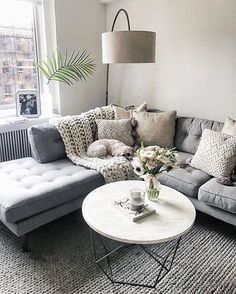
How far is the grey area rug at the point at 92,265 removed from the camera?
1693 mm

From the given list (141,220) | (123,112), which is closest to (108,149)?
(123,112)

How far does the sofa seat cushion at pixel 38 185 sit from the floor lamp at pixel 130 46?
1.01 metres

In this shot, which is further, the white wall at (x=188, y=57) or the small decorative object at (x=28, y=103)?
the small decorative object at (x=28, y=103)

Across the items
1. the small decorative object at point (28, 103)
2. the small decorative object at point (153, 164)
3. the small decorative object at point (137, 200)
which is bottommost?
the small decorative object at point (137, 200)

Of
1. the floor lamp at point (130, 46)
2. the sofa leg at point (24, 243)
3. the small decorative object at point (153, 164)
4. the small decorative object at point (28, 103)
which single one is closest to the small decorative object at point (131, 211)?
the small decorative object at point (153, 164)

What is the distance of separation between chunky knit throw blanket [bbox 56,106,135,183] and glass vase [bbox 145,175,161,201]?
2.13ft

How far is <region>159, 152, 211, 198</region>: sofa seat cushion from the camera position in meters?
2.24

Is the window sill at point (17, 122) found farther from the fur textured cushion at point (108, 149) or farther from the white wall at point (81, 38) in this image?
the fur textured cushion at point (108, 149)

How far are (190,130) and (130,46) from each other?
1.11 metres

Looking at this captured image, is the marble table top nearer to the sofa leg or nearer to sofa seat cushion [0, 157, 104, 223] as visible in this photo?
sofa seat cushion [0, 157, 104, 223]

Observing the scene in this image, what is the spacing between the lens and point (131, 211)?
1.69 meters

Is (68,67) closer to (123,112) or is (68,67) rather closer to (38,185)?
(123,112)

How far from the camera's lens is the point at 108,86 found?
396 cm

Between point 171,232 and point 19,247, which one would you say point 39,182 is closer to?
point 19,247
